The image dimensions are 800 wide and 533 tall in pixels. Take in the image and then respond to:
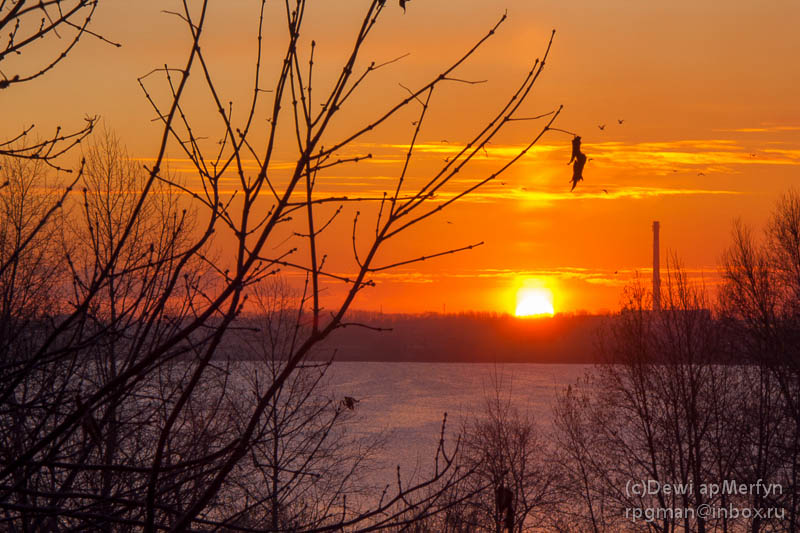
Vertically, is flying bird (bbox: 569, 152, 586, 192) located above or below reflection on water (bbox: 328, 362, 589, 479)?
above

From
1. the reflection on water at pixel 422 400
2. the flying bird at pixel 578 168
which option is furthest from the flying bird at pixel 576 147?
the reflection on water at pixel 422 400

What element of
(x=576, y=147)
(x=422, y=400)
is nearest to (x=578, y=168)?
(x=576, y=147)

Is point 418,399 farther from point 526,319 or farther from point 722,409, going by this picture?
point 722,409

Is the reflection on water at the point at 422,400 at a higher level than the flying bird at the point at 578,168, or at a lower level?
lower

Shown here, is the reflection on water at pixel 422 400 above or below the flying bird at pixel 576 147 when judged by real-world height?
below

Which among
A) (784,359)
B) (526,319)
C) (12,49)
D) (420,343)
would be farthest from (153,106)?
(420,343)

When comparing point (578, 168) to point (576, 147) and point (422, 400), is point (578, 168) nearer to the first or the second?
point (576, 147)

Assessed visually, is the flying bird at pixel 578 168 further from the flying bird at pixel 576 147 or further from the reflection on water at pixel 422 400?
the reflection on water at pixel 422 400

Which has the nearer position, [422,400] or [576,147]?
[576,147]

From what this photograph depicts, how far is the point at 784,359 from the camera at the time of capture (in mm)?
23078

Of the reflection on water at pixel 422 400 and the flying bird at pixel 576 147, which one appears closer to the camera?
the flying bird at pixel 576 147

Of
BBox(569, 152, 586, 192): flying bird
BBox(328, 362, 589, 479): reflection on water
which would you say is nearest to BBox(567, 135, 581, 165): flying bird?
BBox(569, 152, 586, 192): flying bird

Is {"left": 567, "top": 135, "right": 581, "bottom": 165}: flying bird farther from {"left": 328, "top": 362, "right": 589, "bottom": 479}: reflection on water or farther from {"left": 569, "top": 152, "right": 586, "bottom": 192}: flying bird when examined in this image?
{"left": 328, "top": 362, "right": 589, "bottom": 479}: reflection on water

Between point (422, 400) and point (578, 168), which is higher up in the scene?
point (578, 168)
